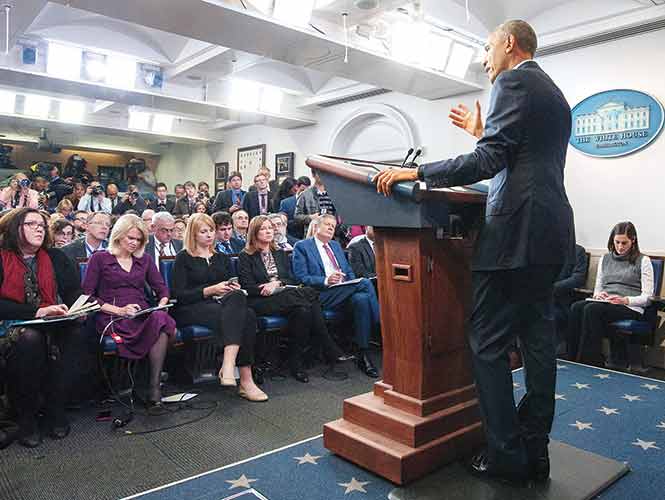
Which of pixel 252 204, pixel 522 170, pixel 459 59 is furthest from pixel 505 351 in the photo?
pixel 252 204

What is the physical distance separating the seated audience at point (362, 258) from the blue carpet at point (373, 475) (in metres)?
1.68

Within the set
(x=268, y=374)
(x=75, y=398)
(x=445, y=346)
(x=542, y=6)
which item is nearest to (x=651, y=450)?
(x=445, y=346)

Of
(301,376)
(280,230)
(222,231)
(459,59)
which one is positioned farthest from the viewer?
(459,59)

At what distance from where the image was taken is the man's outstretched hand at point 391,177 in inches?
66.0

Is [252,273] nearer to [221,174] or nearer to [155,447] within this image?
[155,447]

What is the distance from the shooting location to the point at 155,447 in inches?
93.4

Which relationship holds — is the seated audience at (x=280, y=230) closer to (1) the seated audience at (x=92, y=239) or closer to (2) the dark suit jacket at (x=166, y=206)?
(1) the seated audience at (x=92, y=239)

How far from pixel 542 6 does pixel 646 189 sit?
6.52 ft

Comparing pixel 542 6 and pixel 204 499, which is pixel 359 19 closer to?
pixel 542 6

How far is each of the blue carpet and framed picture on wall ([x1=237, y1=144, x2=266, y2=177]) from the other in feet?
24.2

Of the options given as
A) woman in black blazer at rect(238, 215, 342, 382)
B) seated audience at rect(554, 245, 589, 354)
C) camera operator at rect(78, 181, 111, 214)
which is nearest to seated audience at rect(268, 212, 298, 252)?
woman in black blazer at rect(238, 215, 342, 382)

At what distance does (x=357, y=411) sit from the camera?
202 centimetres

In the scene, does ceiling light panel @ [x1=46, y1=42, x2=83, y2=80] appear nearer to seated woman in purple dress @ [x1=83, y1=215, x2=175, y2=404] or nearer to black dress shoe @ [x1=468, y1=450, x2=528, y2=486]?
seated woman in purple dress @ [x1=83, y1=215, x2=175, y2=404]

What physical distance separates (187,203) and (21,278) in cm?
530
